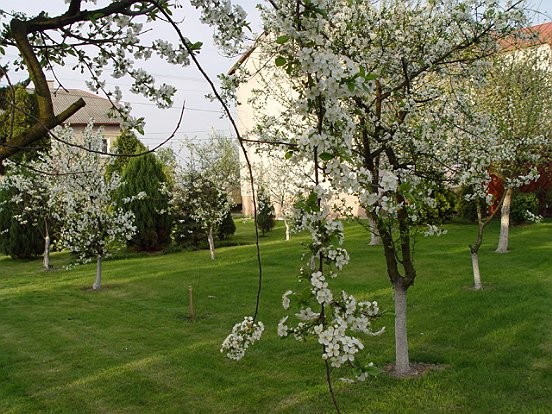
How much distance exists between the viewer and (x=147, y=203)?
17.9 meters

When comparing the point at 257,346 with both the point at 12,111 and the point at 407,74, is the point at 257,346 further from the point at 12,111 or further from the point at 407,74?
the point at 12,111

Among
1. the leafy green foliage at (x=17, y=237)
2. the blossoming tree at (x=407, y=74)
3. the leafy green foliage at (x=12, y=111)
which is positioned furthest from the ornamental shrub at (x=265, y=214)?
the leafy green foliage at (x=12, y=111)

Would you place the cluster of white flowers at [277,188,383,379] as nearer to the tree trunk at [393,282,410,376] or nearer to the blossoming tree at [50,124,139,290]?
the tree trunk at [393,282,410,376]

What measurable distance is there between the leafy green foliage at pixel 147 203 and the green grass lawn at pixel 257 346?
518 centimetres

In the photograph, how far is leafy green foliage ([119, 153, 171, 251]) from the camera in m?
17.8

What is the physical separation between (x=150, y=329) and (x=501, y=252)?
26.4 ft

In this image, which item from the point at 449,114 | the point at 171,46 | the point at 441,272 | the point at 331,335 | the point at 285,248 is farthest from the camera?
the point at 285,248

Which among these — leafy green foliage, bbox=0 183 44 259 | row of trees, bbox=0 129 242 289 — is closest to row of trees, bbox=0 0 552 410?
row of trees, bbox=0 129 242 289

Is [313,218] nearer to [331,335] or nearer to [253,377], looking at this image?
[331,335]

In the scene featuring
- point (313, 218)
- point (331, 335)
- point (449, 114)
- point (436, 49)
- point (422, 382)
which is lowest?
point (422, 382)

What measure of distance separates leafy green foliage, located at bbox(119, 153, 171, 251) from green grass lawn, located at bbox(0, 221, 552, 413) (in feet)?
17.0

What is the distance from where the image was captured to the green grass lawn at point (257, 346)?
525 cm

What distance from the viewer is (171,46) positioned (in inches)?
119

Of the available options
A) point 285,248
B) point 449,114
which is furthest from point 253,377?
point 285,248
